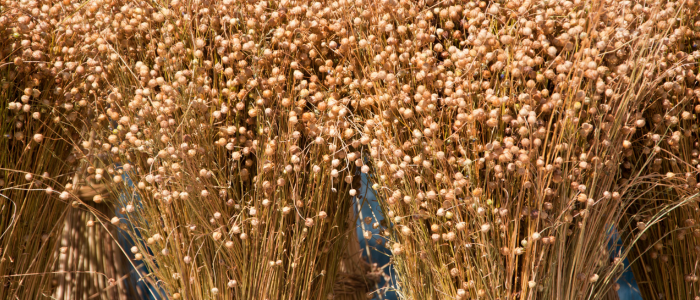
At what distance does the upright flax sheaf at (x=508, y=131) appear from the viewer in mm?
713

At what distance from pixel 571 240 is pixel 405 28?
39 centimetres

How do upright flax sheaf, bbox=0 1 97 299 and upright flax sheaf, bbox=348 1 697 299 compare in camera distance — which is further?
upright flax sheaf, bbox=0 1 97 299

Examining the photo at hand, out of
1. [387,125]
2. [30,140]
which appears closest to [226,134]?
[387,125]

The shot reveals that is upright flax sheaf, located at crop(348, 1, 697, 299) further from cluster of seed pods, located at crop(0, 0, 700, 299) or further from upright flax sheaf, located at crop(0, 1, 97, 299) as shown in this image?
upright flax sheaf, located at crop(0, 1, 97, 299)

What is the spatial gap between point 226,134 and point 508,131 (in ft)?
1.29

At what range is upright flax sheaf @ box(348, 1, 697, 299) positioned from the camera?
2.34 feet

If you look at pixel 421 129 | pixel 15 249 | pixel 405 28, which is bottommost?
pixel 15 249

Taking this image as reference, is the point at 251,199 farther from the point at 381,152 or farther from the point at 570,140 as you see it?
the point at 570,140

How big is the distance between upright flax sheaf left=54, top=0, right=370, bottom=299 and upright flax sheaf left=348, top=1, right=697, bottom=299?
0.31 ft

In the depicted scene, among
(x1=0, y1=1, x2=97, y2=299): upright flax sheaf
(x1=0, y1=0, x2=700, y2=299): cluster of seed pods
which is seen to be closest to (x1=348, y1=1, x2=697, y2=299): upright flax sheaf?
(x1=0, y1=0, x2=700, y2=299): cluster of seed pods

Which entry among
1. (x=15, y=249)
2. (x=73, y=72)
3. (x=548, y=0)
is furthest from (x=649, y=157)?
(x=15, y=249)

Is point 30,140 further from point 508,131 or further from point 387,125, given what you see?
point 508,131

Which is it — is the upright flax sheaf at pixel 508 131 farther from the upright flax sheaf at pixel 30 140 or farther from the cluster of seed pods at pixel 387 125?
the upright flax sheaf at pixel 30 140

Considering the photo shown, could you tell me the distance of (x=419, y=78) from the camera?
0.74 meters
